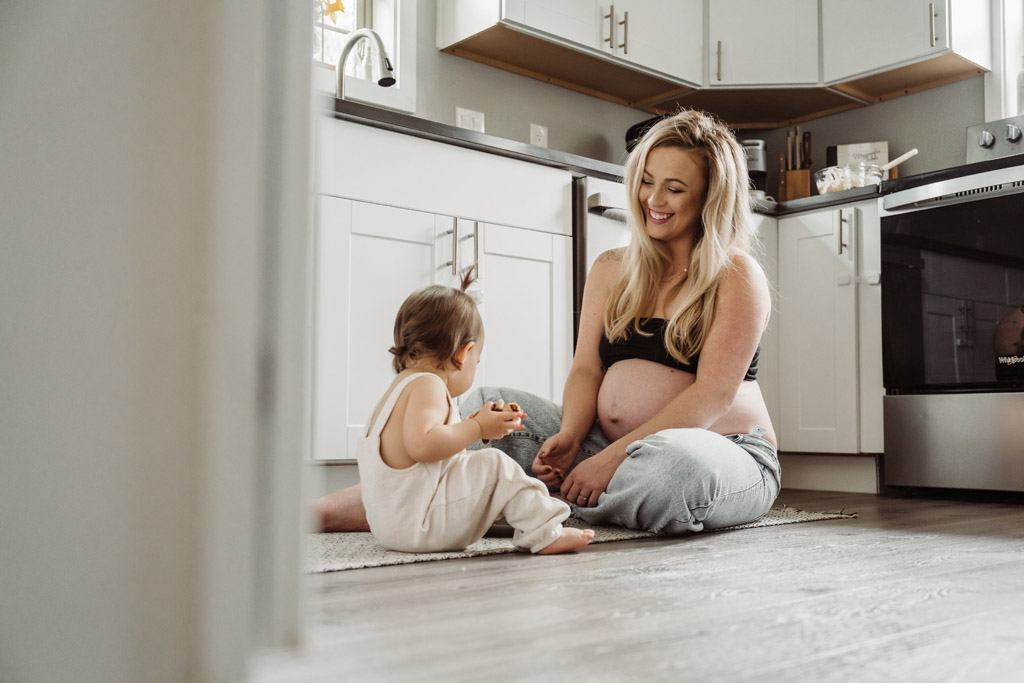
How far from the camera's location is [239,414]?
0.41 metres

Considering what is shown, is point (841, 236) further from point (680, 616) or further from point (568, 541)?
point (680, 616)

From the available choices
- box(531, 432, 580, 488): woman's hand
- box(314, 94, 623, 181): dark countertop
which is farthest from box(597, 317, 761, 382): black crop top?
box(314, 94, 623, 181): dark countertop

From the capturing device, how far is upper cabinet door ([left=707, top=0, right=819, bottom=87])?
313 centimetres

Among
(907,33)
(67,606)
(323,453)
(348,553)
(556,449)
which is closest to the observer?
(67,606)

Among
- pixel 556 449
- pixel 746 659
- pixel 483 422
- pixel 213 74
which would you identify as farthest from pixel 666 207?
pixel 213 74

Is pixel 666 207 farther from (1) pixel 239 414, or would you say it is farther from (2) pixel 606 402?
(1) pixel 239 414

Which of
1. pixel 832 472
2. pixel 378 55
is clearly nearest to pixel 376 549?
pixel 378 55

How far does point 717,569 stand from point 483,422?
0.38 metres

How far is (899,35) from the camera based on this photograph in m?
2.95

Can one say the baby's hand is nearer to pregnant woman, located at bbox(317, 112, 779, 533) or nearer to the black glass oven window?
pregnant woman, located at bbox(317, 112, 779, 533)

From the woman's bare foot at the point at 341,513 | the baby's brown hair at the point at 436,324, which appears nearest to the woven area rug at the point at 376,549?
the woman's bare foot at the point at 341,513

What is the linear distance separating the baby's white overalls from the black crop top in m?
0.51

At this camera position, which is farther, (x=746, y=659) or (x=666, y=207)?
(x=666, y=207)

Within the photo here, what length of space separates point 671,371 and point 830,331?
1.34 meters
